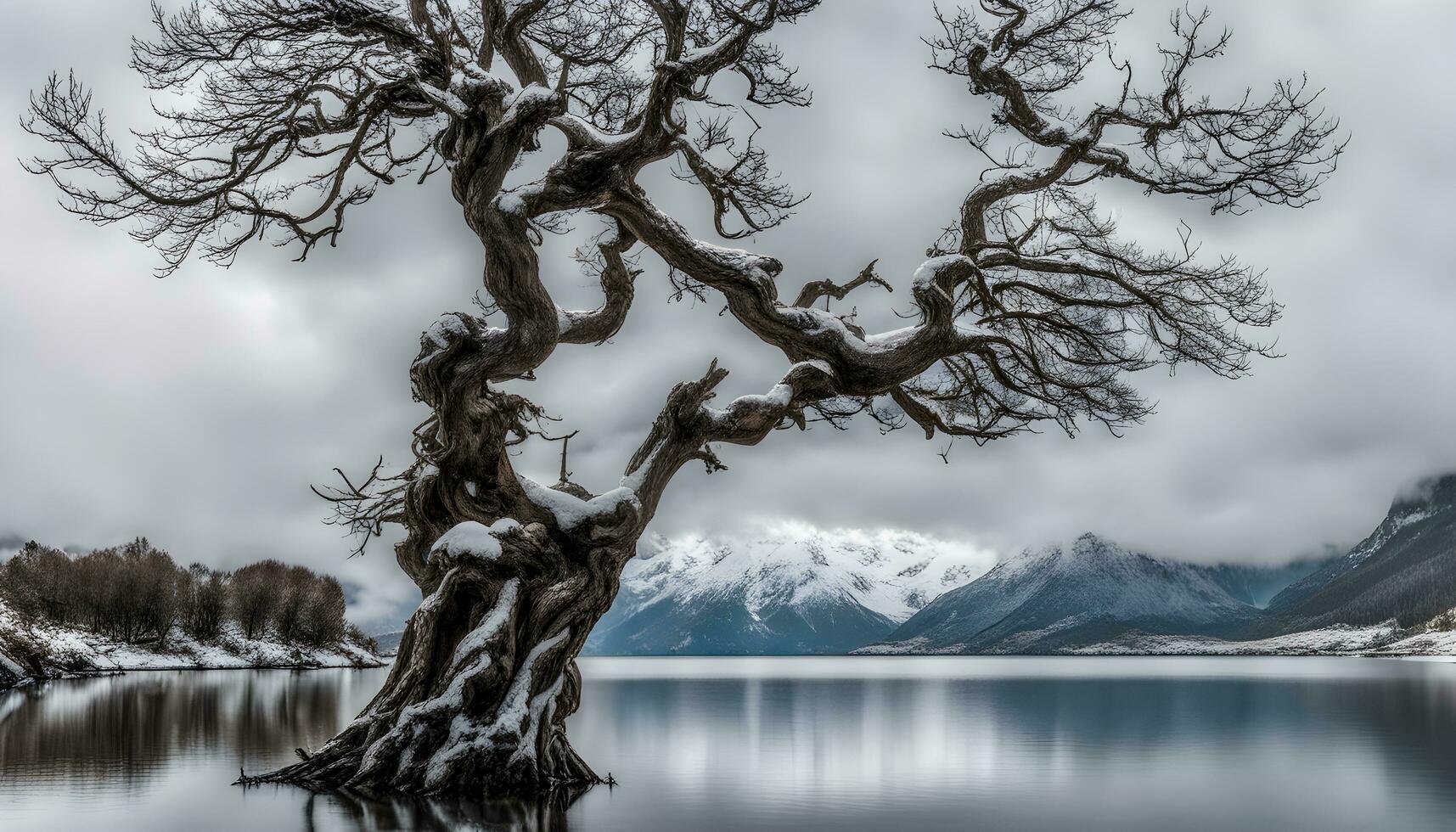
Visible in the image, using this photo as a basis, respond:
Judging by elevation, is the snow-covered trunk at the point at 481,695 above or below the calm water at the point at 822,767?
above

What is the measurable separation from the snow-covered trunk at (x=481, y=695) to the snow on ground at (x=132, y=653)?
31678 millimetres

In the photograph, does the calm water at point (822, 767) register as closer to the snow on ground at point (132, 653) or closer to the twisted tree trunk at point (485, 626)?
the twisted tree trunk at point (485, 626)

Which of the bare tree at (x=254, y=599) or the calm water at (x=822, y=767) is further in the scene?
the bare tree at (x=254, y=599)

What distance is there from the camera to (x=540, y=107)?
1019cm

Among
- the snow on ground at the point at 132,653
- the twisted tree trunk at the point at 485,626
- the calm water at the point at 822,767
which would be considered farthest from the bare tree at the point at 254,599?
the twisted tree trunk at the point at 485,626

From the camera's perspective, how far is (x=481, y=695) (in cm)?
1037

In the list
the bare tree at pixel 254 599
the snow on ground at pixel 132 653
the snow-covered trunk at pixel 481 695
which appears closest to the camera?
the snow-covered trunk at pixel 481 695

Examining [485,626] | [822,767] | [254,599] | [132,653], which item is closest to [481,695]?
[485,626]

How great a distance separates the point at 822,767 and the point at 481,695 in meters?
7.98

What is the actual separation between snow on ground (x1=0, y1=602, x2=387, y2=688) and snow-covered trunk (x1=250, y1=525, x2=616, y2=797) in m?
31.7

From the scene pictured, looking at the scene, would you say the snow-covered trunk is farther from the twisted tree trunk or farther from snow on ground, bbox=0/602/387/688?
snow on ground, bbox=0/602/387/688

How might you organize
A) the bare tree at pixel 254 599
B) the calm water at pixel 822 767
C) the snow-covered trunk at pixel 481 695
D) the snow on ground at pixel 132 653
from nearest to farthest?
the snow-covered trunk at pixel 481 695 < the calm water at pixel 822 767 < the snow on ground at pixel 132 653 < the bare tree at pixel 254 599

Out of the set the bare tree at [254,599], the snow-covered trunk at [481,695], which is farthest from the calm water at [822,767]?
the bare tree at [254,599]

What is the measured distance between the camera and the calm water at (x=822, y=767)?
1055cm
